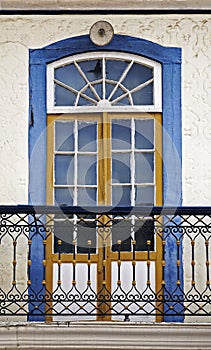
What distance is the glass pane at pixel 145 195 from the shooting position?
10508 millimetres

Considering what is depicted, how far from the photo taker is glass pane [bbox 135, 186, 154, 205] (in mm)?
10508

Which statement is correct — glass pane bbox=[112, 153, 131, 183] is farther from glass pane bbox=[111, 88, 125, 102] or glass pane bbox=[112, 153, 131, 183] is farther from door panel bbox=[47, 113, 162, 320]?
glass pane bbox=[111, 88, 125, 102]

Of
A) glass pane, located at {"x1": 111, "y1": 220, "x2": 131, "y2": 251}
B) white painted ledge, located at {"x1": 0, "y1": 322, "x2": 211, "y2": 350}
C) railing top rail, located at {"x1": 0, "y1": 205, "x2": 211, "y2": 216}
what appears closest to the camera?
white painted ledge, located at {"x1": 0, "y1": 322, "x2": 211, "y2": 350}

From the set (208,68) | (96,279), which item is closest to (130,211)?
(96,279)

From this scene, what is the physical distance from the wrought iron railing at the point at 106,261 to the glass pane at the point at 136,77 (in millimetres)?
1498

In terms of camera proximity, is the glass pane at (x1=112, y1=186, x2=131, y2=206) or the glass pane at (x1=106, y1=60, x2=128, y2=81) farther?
the glass pane at (x1=106, y1=60, x2=128, y2=81)

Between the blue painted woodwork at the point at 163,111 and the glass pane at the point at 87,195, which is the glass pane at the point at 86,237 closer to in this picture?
the glass pane at the point at 87,195

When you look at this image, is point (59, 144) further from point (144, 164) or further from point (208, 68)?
point (208, 68)

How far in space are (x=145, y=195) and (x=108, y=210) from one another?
0.91 m

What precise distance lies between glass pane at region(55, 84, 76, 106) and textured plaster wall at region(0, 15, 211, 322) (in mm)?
350

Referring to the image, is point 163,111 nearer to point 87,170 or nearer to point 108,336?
point 87,170

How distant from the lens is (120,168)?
10594 mm

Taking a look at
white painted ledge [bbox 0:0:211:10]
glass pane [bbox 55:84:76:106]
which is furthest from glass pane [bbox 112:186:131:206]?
white painted ledge [bbox 0:0:211:10]

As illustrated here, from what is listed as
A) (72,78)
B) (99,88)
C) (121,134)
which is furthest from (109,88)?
(121,134)
